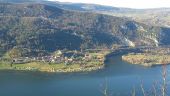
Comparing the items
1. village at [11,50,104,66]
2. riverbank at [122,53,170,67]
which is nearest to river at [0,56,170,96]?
riverbank at [122,53,170,67]

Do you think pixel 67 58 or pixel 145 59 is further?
pixel 145 59

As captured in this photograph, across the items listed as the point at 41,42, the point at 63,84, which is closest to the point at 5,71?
the point at 63,84

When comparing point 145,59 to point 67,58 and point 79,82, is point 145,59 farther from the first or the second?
point 79,82

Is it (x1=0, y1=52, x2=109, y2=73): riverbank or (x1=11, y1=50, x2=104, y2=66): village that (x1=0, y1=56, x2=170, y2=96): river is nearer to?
(x1=0, y1=52, x2=109, y2=73): riverbank

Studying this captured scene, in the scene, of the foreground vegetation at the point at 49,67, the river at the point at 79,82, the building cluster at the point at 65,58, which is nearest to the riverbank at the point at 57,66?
the foreground vegetation at the point at 49,67

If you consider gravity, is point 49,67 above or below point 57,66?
above

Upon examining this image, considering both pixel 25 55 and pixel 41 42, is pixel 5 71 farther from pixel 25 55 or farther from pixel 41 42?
pixel 41 42

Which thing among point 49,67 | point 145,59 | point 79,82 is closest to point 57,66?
point 49,67

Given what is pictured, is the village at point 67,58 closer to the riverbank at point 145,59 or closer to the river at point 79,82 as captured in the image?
the riverbank at point 145,59
